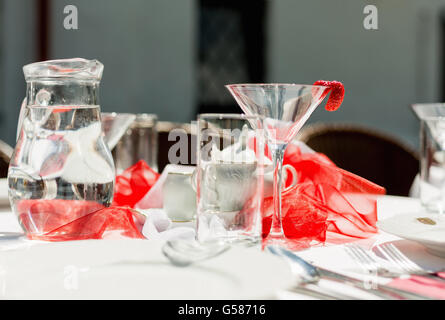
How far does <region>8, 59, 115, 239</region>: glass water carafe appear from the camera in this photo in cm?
61

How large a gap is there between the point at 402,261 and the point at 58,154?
40cm

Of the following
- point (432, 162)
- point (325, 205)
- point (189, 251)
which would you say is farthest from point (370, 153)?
point (189, 251)

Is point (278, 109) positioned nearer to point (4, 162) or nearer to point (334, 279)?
point (334, 279)

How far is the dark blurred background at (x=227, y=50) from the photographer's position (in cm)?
324

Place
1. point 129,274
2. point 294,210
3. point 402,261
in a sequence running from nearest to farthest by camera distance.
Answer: point 129,274 < point 402,261 < point 294,210

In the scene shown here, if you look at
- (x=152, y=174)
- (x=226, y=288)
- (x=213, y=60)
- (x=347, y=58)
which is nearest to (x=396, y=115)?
(x=347, y=58)

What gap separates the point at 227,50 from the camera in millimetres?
4207

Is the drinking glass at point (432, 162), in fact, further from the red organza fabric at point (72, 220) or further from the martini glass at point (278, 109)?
the red organza fabric at point (72, 220)

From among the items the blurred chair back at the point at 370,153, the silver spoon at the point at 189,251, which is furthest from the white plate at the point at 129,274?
the blurred chair back at the point at 370,153

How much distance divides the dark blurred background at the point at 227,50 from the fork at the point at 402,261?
299 centimetres

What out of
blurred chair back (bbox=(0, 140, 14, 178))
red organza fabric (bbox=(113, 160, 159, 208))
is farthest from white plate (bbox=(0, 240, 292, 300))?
blurred chair back (bbox=(0, 140, 14, 178))

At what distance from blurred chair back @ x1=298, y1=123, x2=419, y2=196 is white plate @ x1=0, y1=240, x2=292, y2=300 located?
49.6 inches

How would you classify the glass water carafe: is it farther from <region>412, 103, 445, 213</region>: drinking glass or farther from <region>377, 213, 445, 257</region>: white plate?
<region>412, 103, 445, 213</region>: drinking glass
